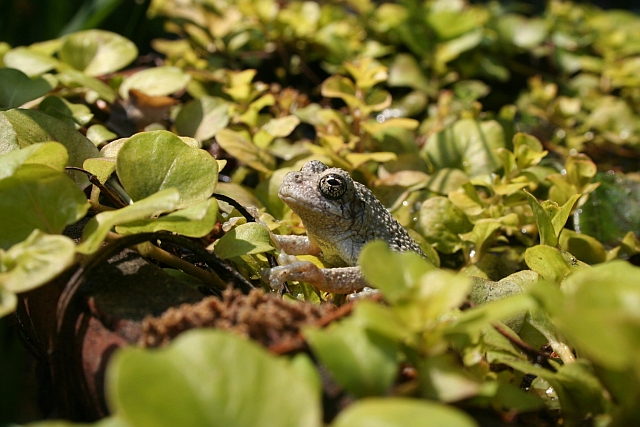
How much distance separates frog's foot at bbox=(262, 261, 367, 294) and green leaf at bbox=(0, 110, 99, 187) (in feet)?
1.41

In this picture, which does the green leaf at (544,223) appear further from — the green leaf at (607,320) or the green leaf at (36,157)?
the green leaf at (36,157)

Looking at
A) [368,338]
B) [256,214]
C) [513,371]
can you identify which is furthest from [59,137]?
[513,371]

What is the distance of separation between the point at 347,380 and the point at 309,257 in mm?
759

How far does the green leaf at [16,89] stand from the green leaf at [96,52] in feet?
1.08

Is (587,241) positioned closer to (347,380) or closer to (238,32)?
(347,380)

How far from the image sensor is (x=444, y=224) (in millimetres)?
1512

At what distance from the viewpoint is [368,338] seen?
2.28 feet

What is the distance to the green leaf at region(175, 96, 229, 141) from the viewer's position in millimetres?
1657

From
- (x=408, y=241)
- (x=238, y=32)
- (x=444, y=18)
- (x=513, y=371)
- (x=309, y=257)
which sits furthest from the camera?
(x=444, y=18)

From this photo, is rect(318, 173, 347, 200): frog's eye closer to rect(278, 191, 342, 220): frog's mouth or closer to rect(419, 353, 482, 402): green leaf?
rect(278, 191, 342, 220): frog's mouth

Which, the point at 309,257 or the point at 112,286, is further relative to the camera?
the point at 309,257

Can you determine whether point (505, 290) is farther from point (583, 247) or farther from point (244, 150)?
point (244, 150)

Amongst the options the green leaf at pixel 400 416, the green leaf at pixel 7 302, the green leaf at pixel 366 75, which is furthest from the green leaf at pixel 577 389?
the green leaf at pixel 366 75

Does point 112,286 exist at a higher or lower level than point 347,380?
lower
